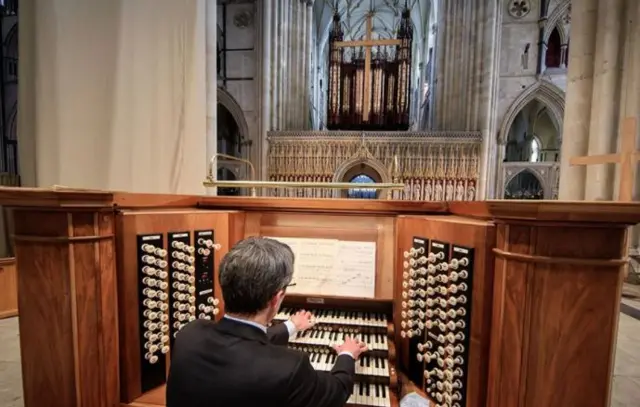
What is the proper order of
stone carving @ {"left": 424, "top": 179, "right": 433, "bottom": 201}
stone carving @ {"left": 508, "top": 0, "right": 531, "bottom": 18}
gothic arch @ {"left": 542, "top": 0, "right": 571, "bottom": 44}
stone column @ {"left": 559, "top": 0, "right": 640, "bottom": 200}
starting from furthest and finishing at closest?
stone carving @ {"left": 508, "top": 0, "right": 531, "bottom": 18} < gothic arch @ {"left": 542, "top": 0, "right": 571, "bottom": 44} < stone carving @ {"left": 424, "top": 179, "right": 433, "bottom": 201} < stone column @ {"left": 559, "top": 0, "right": 640, "bottom": 200}

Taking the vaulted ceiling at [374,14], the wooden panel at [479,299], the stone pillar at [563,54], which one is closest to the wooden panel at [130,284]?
the wooden panel at [479,299]

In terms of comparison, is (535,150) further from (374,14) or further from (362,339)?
(362,339)

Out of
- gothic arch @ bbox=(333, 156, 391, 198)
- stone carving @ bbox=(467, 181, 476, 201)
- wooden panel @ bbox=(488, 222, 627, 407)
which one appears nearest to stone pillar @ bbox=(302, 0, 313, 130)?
gothic arch @ bbox=(333, 156, 391, 198)

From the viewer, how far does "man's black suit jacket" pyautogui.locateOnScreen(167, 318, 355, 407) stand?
1.00m

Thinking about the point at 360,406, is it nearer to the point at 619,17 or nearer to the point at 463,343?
the point at 463,343

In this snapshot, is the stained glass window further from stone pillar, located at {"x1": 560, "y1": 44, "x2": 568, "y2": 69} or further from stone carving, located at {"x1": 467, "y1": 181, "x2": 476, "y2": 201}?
stone carving, located at {"x1": 467, "y1": 181, "x2": 476, "y2": 201}

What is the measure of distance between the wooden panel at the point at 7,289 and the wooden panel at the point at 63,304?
14.5 ft

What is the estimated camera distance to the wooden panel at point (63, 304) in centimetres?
138

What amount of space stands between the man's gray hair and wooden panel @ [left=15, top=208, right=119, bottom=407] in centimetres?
70

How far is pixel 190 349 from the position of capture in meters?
1.08

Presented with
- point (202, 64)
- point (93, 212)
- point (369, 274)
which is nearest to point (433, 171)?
point (202, 64)

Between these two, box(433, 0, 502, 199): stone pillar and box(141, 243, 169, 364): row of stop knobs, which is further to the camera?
box(433, 0, 502, 199): stone pillar

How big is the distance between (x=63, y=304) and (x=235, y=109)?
1178cm

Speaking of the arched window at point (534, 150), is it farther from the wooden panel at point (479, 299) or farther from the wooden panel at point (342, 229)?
the wooden panel at point (479, 299)
